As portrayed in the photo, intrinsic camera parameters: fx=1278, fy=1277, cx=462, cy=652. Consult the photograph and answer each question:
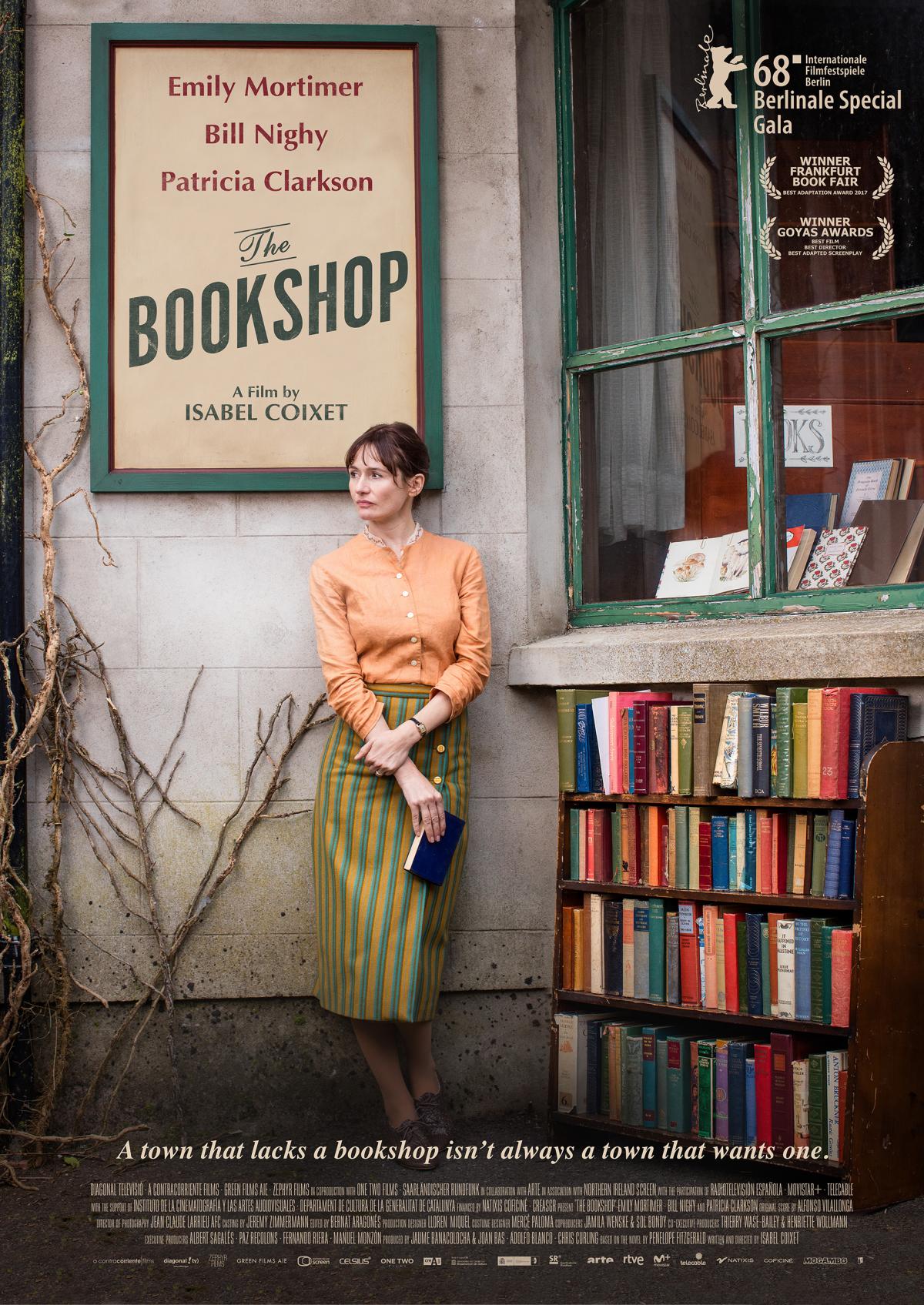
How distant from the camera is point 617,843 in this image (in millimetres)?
3504

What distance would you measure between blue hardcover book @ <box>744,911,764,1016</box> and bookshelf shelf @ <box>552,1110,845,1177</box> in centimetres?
35

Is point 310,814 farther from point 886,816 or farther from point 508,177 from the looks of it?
point 508,177

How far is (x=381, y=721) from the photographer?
3.41 metres

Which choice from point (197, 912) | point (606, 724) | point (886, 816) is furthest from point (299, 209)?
point (886, 816)

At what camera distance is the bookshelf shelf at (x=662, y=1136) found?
298 cm

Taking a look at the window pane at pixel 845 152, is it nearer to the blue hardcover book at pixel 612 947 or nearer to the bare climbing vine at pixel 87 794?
the blue hardcover book at pixel 612 947

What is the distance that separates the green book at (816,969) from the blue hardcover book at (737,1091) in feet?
0.69

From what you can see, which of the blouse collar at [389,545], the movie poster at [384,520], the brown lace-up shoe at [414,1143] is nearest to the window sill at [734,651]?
the movie poster at [384,520]

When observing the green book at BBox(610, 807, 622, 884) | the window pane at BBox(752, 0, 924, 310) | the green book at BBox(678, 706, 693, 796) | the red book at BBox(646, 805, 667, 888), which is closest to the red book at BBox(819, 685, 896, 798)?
the green book at BBox(678, 706, 693, 796)

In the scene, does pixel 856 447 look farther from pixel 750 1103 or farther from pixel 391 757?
pixel 750 1103

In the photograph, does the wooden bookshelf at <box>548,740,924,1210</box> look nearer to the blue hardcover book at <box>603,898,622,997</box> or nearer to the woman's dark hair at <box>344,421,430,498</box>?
the blue hardcover book at <box>603,898,622,997</box>

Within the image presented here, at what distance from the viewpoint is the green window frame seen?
138 inches

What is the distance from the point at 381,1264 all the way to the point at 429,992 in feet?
2.56

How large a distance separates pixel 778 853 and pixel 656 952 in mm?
448
